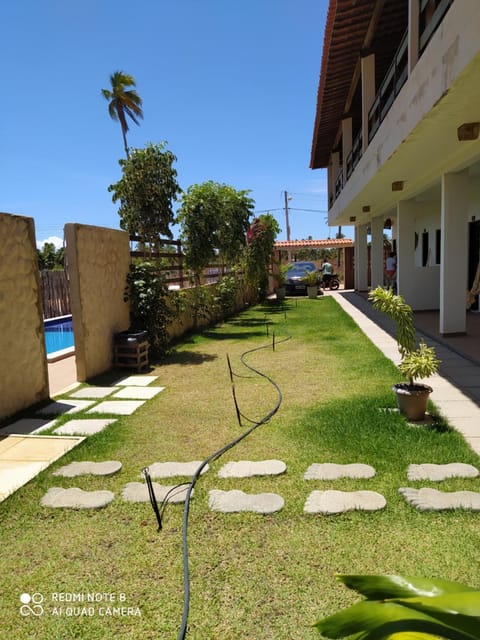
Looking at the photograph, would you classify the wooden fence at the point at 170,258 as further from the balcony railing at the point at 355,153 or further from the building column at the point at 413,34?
the building column at the point at 413,34

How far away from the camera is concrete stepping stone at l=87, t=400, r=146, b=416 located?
4984 mm

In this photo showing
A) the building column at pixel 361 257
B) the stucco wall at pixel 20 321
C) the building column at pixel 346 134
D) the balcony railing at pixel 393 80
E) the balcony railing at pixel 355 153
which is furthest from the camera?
the building column at pixel 361 257

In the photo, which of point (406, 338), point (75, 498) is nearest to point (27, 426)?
point (75, 498)

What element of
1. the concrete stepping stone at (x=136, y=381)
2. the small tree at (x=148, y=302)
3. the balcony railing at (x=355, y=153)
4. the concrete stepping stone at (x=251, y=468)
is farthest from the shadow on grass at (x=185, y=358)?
the balcony railing at (x=355, y=153)

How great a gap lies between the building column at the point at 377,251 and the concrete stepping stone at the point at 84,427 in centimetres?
1348

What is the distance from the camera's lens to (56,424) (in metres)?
4.62

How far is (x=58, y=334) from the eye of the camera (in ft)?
42.7

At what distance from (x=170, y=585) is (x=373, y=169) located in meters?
7.88

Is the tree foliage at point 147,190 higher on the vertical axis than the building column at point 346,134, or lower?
lower

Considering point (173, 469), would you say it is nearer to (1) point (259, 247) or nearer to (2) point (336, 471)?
(2) point (336, 471)

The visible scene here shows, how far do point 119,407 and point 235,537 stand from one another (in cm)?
291

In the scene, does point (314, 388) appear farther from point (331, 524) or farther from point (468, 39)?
point (468, 39)

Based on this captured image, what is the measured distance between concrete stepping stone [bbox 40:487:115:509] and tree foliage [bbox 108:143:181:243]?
6.48 metres

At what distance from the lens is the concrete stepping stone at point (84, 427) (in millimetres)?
4344
